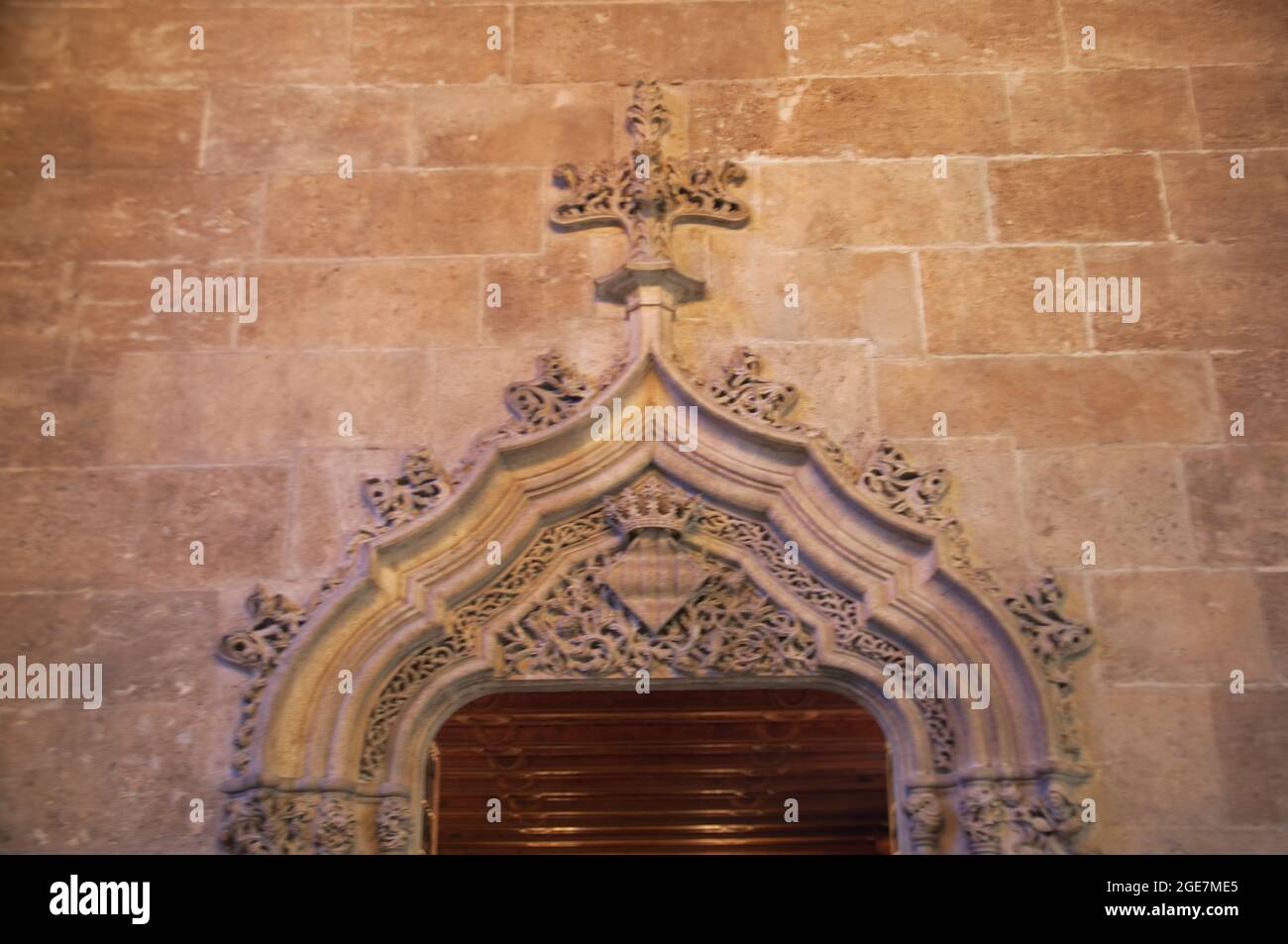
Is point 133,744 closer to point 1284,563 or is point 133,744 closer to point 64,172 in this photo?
point 64,172

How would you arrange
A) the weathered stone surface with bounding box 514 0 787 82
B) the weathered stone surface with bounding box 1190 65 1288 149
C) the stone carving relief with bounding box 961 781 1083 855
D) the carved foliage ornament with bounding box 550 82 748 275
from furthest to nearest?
the weathered stone surface with bounding box 514 0 787 82 → the weathered stone surface with bounding box 1190 65 1288 149 → the carved foliage ornament with bounding box 550 82 748 275 → the stone carving relief with bounding box 961 781 1083 855

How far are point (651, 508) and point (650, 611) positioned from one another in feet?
1.13

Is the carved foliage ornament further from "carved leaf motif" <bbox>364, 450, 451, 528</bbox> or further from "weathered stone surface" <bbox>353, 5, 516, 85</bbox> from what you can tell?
Result: "carved leaf motif" <bbox>364, 450, 451, 528</bbox>

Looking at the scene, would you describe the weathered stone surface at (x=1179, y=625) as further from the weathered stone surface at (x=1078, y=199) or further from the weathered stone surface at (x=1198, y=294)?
the weathered stone surface at (x=1078, y=199)

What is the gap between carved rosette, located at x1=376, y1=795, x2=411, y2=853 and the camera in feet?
14.5

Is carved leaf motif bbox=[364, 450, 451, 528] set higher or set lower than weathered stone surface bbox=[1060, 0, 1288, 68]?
lower

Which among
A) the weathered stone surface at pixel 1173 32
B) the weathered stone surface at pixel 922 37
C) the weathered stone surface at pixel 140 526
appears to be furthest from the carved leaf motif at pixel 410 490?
the weathered stone surface at pixel 1173 32

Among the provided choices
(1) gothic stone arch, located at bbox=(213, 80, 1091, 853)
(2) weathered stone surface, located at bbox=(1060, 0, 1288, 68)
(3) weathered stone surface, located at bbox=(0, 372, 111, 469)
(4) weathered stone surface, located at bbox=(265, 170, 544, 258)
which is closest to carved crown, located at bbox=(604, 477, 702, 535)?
(1) gothic stone arch, located at bbox=(213, 80, 1091, 853)

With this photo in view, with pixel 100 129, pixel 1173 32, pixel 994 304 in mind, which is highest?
pixel 1173 32

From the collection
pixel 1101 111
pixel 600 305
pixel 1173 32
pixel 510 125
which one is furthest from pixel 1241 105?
pixel 510 125

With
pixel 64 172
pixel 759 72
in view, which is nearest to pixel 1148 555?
pixel 759 72

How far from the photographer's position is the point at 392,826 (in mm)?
4434

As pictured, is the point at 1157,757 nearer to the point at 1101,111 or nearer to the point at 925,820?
the point at 925,820

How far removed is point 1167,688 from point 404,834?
2.38 metres
